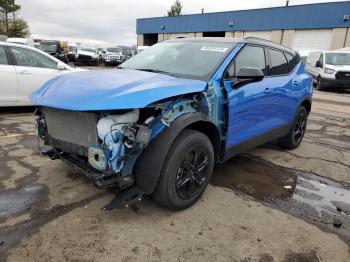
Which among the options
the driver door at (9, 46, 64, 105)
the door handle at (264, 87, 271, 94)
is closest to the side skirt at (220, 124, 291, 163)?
the door handle at (264, 87, 271, 94)

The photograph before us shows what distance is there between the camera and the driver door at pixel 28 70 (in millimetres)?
7304

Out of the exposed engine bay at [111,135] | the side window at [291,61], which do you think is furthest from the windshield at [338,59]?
the exposed engine bay at [111,135]

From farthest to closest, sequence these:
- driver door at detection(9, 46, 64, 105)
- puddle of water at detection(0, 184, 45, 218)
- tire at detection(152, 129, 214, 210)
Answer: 1. driver door at detection(9, 46, 64, 105)
2. puddle of water at detection(0, 184, 45, 218)
3. tire at detection(152, 129, 214, 210)

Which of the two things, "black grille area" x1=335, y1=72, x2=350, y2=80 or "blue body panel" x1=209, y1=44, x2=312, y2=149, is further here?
"black grille area" x1=335, y1=72, x2=350, y2=80

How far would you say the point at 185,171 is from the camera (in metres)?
3.34

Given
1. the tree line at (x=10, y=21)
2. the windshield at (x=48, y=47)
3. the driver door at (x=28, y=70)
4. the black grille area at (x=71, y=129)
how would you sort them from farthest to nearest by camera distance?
the tree line at (x=10, y=21), the windshield at (x=48, y=47), the driver door at (x=28, y=70), the black grille area at (x=71, y=129)

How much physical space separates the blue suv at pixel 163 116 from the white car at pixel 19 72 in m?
3.82

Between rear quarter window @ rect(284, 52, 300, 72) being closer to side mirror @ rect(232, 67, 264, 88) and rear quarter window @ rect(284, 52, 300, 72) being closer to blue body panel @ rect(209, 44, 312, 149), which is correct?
blue body panel @ rect(209, 44, 312, 149)

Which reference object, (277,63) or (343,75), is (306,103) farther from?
(343,75)

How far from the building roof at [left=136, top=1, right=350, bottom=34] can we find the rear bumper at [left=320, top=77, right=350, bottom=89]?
1574 centimetres

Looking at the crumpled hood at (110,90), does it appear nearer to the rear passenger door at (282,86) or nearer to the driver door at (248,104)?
the driver door at (248,104)

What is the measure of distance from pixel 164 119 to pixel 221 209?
116 cm

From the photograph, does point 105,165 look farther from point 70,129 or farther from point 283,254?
point 283,254

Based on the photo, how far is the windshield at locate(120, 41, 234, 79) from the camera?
3803mm
